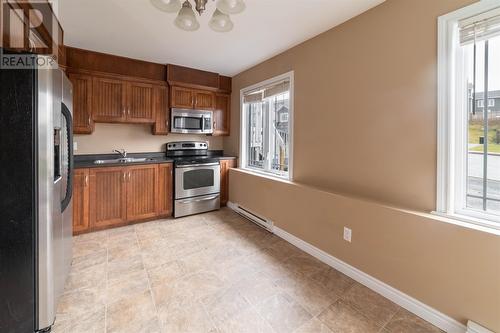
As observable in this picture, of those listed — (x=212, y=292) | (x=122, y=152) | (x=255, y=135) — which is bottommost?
(x=212, y=292)

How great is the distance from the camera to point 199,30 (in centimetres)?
248

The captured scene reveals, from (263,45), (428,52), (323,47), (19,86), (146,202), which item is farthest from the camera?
(146,202)

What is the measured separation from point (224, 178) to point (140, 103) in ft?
6.00

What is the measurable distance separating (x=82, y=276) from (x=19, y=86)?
5.48ft

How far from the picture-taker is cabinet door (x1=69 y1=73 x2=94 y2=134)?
119 inches

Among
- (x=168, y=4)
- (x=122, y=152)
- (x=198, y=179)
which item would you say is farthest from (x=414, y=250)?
(x=122, y=152)

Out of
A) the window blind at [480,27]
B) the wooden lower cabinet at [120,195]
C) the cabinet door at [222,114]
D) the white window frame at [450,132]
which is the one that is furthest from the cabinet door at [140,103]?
the window blind at [480,27]

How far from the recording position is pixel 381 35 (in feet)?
6.42

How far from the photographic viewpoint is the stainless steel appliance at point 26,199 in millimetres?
1294

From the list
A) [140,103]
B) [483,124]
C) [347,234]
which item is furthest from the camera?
[140,103]

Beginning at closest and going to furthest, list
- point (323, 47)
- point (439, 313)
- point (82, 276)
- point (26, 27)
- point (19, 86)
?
point (19, 86)
point (439, 313)
point (26, 27)
point (82, 276)
point (323, 47)

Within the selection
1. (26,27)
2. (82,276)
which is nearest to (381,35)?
(26,27)

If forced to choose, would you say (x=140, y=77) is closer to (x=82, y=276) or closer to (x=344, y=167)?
(x=82, y=276)

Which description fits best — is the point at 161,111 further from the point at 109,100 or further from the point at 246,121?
the point at 246,121
